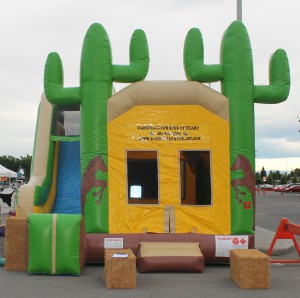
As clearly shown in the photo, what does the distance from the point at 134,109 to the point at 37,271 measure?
309 cm

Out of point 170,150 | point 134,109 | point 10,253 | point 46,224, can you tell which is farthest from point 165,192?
point 10,253

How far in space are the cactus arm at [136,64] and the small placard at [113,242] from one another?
8.81 ft

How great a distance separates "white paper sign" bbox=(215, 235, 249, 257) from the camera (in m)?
8.30

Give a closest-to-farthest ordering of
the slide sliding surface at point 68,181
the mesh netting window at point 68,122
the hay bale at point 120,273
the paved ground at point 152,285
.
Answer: the paved ground at point 152,285 < the hay bale at point 120,273 < the slide sliding surface at point 68,181 < the mesh netting window at point 68,122

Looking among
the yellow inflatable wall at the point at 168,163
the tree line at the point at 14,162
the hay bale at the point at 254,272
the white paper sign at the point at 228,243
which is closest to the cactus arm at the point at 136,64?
the yellow inflatable wall at the point at 168,163

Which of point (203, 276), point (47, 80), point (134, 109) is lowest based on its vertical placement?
point (203, 276)

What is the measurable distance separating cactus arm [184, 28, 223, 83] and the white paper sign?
2664mm

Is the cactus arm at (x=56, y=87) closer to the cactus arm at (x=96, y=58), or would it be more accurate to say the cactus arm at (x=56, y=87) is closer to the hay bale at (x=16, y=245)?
the cactus arm at (x=96, y=58)

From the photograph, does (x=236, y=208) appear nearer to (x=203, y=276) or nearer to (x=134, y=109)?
(x=203, y=276)

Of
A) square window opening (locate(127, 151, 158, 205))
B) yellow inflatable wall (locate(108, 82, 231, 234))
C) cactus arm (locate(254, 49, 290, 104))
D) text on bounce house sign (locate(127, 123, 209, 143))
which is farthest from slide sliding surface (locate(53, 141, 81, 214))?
cactus arm (locate(254, 49, 290, 104))

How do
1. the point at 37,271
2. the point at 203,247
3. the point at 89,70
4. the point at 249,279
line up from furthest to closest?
the point at 89,70, the point at 203,247, the point at 37,271, the point at 249,279

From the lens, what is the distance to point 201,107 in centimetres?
873

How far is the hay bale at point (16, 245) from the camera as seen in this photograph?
7.77 m

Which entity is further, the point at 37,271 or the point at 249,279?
the point at 37,271
